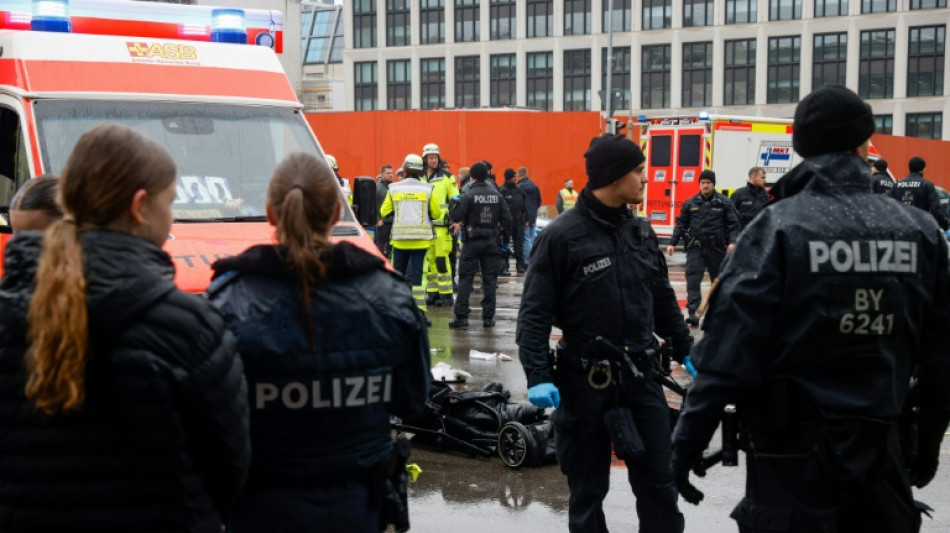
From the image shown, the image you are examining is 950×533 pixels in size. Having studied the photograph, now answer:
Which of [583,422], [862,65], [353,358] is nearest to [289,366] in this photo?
[353,358]

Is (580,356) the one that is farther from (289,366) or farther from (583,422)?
(289,366)

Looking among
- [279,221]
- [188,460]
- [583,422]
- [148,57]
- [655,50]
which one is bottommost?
[583,422]

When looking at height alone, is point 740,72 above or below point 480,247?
above

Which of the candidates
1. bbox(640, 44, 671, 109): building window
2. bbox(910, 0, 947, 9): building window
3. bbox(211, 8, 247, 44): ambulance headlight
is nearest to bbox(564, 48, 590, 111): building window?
bbox(640, 44, 671, 109): building window

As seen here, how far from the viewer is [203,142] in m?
6.88

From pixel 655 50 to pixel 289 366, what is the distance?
6741cm

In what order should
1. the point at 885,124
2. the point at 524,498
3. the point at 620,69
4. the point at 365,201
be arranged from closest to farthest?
the point at 524,498 → the point at 365,201 → the point at 885,124 → the point at 620,69

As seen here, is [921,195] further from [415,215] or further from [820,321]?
[820,321]

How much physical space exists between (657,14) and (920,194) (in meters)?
54.4

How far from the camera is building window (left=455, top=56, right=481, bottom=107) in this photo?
74.1 meters

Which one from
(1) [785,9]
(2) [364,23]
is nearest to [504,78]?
(2) [364,23]

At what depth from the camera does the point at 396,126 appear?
105 ft

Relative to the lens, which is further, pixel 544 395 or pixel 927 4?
pixel 927 4

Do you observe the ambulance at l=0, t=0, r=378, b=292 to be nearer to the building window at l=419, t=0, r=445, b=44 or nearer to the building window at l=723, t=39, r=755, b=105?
the building window at l=723, t=39, r=755, b=105
